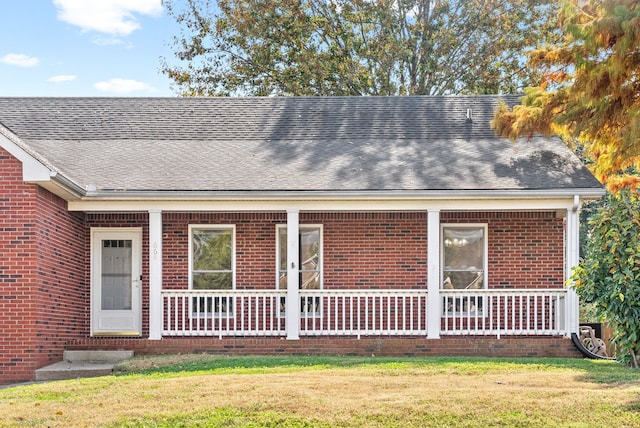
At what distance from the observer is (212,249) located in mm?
17656

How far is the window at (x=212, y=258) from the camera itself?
17562mm

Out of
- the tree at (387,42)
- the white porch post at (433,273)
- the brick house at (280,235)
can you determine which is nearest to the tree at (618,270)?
Result: the brick house at (280,235)

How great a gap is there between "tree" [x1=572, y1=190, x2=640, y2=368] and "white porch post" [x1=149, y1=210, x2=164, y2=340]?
743 cm

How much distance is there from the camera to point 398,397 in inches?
409

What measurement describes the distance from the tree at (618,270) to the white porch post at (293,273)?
514 cm

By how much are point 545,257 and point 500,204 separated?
187 centimetres

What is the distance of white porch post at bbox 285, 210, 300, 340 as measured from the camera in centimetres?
1631

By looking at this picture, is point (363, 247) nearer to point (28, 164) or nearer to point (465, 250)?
point (465, 250)

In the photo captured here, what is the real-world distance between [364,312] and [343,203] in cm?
244

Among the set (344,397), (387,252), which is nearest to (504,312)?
(387,252)

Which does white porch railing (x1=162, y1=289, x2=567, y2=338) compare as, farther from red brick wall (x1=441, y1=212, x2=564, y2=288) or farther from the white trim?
the white trim

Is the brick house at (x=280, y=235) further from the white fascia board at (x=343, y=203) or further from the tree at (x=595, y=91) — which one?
the tree at (x=595, y=91)

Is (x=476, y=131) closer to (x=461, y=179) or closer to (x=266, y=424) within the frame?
(x=461, y=179)

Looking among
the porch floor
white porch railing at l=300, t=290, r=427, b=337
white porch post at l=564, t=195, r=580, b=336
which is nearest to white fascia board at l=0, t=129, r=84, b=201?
the porch floor
